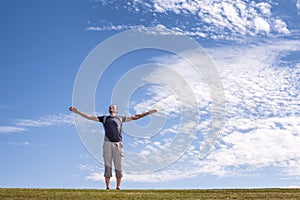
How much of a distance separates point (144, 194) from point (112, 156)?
7.68ft

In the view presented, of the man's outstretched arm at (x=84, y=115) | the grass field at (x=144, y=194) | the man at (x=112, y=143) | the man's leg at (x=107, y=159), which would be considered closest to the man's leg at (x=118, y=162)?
the man at (x=112, y=143)

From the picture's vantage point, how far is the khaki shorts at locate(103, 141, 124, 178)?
19.0 meters

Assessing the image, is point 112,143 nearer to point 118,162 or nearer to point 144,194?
point 118,162

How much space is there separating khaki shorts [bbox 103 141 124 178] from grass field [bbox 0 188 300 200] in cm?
119

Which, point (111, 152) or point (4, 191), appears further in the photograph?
point (111, 152)

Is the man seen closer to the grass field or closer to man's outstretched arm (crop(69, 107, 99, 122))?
man's outstretched arm (crop(69, 107, 99, 122))

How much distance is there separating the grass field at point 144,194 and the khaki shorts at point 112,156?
1192 millimetres

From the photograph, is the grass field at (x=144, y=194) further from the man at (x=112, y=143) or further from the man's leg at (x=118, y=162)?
the man at (x=112, y=143)

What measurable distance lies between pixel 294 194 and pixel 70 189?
767 centimetres

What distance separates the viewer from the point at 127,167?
19422 mm

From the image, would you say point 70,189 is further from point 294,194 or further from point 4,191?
point 294,194

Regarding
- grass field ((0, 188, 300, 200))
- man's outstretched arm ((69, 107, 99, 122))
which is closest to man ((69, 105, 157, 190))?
man's outstretched arm ((69, 107, 99, 122))

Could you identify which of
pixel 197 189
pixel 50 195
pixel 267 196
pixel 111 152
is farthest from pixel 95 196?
pixel 267 196

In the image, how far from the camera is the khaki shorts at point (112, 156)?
18969 millimetres
